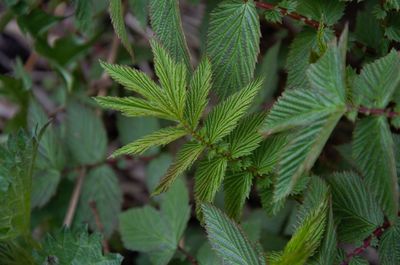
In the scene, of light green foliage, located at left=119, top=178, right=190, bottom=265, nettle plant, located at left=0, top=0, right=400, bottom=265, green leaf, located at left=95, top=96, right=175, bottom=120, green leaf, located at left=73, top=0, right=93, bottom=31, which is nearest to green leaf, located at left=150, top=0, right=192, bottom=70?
nettle plant, located at left=0, top=0, right=400, bottom=265

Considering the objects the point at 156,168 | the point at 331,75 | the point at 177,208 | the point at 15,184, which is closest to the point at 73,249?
the point at 15,184

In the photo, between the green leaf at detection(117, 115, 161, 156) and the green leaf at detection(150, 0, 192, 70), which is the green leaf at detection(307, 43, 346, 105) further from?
the green leaf at detection(117, 115, 161, 156)

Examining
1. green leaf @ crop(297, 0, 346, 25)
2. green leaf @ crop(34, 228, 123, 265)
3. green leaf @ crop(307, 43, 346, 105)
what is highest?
green leaf @ crop(297, 0, 346, 25)

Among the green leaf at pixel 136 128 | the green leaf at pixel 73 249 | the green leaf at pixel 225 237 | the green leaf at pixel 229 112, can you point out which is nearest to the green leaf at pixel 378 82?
the green leaf at pixel 229 112

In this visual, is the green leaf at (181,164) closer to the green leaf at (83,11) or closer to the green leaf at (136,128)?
the green leaf at (83,11)

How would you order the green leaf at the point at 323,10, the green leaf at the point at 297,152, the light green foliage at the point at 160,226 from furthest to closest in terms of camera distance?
the light green foliage at the point at 160,226 → the green leaf at the point at 323,10 → the green leaf at the point at 297,152

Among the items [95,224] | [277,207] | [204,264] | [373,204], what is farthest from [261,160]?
[95,224]

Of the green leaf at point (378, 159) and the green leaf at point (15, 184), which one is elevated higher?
the green leaf at point (378, 159)
